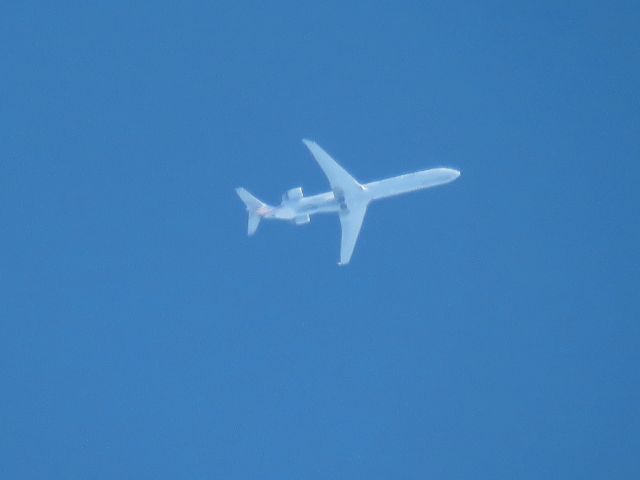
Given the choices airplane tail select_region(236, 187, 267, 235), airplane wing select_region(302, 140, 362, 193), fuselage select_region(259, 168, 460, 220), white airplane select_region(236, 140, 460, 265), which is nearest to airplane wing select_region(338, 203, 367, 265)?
white airplane select_region(236, 140, 460, 265)

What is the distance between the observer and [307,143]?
45.7m

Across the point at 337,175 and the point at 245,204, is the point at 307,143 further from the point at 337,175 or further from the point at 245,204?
the point at 245,204

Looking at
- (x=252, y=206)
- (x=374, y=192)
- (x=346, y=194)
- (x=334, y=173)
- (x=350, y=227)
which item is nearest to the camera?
(x=334, y=173)

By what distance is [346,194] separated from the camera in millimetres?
46906

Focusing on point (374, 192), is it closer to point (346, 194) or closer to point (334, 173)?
point (346, 194)

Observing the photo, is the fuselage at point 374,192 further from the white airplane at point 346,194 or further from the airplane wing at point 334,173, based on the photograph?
the airplane wing at point 334,173

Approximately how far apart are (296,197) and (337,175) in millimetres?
2245

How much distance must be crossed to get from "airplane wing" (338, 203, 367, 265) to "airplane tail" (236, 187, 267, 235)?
4.42 meters

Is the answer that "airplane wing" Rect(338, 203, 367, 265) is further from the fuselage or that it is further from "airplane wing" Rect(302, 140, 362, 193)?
"airplane wing" Rect(302, 140, 362, 193)

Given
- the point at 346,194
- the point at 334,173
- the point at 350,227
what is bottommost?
the point at 350,227

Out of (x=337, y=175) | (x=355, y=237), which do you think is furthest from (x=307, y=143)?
(x=355, y=237)

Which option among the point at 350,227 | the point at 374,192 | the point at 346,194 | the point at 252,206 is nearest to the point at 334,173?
the point at 346,194

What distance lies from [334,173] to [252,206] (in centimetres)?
517

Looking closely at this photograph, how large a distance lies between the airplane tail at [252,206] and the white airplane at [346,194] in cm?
172
